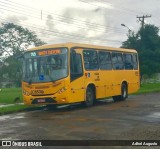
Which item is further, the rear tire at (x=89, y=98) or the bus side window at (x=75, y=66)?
the rear tire at (x=89, y=98)

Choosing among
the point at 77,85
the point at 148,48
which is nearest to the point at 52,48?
the point at 77,85

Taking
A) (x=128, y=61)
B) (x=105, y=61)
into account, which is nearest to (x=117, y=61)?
(x=105, y=61)

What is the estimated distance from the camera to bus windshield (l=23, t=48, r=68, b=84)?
17172mm

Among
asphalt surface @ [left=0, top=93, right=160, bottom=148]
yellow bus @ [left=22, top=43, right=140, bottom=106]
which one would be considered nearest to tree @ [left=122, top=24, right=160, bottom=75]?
yellow bus @ [left=22, top=43, right=140, bottom=106]

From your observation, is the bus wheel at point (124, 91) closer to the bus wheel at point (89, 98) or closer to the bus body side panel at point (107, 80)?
the bus body side panel at point (107, 80)

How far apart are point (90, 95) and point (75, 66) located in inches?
90.0

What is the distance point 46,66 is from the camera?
17.4 meters

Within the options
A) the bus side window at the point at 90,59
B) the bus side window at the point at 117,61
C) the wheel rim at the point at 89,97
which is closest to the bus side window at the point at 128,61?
the bus side window at the point at 117,61

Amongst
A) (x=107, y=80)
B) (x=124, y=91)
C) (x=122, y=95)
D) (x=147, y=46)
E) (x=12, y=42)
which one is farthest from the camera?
(x=12, y=42)

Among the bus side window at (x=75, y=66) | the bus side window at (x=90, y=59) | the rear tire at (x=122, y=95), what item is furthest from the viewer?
the rear tire at (x=122, y=95)

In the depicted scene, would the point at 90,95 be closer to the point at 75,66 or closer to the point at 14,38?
the point at 75,66

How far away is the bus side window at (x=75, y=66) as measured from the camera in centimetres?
1746

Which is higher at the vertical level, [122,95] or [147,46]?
[147,46]

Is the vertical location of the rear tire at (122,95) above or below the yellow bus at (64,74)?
below
